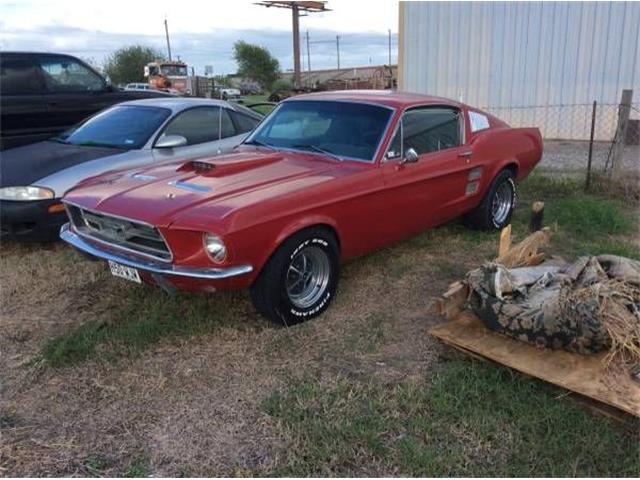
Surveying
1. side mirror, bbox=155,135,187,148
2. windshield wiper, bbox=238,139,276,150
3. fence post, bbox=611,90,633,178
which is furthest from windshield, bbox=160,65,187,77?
windshield wiper, bbox=238,139,276,150

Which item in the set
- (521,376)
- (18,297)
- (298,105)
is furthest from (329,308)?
(18,297)

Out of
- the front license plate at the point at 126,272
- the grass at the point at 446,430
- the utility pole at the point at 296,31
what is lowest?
the grass at the point at 446,430

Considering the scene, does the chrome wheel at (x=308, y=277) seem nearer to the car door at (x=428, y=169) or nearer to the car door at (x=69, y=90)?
the car door at (x=428, y=169)

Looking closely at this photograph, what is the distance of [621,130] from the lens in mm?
7379

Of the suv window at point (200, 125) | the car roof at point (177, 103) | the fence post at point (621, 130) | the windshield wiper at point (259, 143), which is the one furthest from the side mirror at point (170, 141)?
the fence post at point (621, 130)

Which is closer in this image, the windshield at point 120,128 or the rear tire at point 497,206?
the rear tire at point 497,206

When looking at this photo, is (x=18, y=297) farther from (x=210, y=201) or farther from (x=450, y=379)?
(x=450, y=379)

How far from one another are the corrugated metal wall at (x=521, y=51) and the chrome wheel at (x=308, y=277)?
404 inches

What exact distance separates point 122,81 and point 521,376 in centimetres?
5662

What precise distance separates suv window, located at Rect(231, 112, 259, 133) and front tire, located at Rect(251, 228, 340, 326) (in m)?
3.29

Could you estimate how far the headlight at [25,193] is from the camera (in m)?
5.23

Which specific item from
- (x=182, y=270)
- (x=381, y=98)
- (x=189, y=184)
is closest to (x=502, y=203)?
(x=381, y=98)

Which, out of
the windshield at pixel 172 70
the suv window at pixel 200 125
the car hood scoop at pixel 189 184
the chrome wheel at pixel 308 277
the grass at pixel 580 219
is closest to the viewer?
the car hood scoop at pixel 189 184

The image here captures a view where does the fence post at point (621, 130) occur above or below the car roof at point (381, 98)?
below
